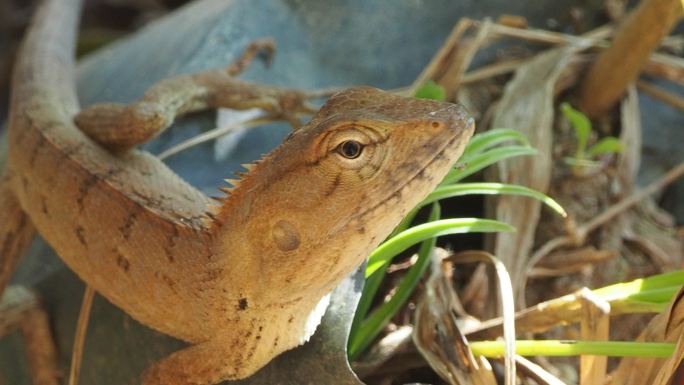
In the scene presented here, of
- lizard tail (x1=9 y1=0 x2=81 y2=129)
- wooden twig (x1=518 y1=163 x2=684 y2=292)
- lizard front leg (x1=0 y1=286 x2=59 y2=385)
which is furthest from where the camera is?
lizard tail (x1=9 y1=0 x2=81 y2=129)

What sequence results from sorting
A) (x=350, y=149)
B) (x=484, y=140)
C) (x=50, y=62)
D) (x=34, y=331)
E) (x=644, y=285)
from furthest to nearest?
1. (x=50, y=62)
2. (x=34, y=331)
3. (x=484, y=140)
4. (x=644, y=285)
5. (x=350, y=149)

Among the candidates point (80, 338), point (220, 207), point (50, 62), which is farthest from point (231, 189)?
point (50, 62)

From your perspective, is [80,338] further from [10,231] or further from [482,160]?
[482,160]

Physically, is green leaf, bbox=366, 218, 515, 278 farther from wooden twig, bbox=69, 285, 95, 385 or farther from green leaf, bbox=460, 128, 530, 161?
wooden twig, bbox=69, 285, 95, 385

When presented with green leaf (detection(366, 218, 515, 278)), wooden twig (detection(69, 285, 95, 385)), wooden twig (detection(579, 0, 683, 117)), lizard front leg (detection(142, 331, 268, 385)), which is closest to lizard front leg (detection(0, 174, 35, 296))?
wooden twig (detection(69, 285, 95, 385))

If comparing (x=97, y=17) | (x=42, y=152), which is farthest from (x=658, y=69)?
(x=97, y=17)

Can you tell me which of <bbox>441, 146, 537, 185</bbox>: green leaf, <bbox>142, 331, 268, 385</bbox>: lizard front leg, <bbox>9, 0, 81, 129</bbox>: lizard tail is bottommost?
<bbox>142, 331, 268, 385</bbox>: lizard front leg

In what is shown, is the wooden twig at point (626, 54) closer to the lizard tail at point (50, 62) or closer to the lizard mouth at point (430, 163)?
the lizard mouth at point (430, 163)

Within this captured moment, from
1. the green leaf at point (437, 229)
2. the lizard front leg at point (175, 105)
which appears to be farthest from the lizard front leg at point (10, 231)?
the green leaf at point (437, 229)
